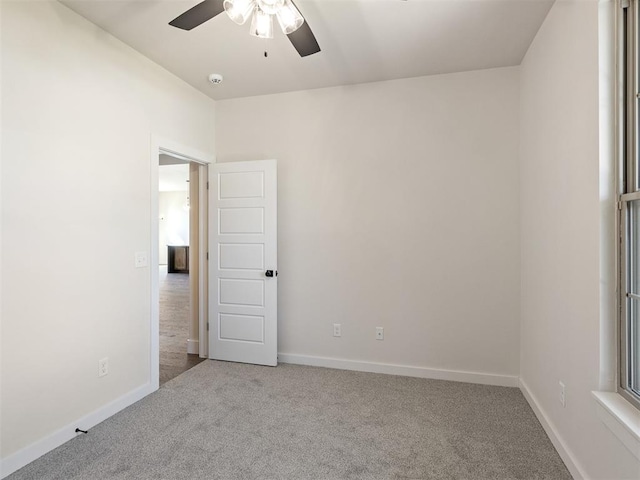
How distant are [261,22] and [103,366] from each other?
2519mm

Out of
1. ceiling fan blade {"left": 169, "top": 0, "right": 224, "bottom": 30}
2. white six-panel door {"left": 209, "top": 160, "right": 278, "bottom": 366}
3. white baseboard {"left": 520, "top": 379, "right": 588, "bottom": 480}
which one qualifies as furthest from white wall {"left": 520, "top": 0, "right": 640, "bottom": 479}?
white six-panel door {"left": 209, "top": 160, "right": 278, "bottom": 366}

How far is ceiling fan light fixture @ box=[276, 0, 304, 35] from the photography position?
5.17 ft

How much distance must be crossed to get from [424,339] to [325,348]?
0.99 metres

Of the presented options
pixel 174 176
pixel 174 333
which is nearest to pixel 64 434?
pixel 174 333

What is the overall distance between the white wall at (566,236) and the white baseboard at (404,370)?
0.28 meters

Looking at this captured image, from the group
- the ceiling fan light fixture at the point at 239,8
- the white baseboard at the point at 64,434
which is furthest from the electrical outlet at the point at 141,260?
the ceiling fan light fixture at the point at 239,8

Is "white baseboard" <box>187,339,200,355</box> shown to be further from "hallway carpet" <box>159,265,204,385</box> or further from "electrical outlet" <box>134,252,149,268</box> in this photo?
"electrical outlet" <box>134,252,149,268</box>

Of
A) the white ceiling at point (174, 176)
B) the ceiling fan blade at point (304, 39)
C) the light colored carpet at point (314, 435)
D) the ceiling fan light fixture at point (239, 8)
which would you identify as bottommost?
the light colored carpet at point (314, 435)

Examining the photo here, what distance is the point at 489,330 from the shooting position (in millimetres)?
3006

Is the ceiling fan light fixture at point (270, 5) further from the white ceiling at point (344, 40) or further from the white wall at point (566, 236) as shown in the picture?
the white wall at point (566, 236)

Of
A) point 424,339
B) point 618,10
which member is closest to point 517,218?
point 424,339

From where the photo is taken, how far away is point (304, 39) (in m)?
1.85

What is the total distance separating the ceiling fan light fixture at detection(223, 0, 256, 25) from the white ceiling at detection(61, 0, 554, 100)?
666 mm

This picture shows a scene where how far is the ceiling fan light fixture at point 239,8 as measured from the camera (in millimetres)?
1529
